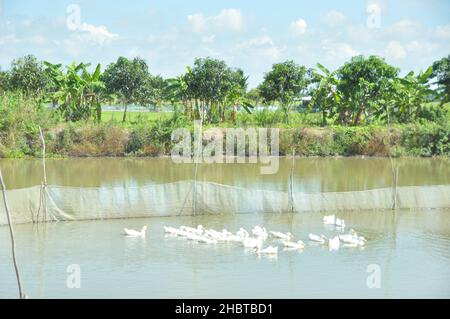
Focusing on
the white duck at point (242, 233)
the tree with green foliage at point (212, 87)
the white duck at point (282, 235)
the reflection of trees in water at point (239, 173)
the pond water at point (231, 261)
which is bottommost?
the pond water at point (231, 261)

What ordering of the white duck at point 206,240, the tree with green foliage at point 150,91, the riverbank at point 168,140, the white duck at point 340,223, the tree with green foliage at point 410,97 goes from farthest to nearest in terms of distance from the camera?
the tree with green foliage at point 150,91 < the tree with green foliage at point 410,97 < the riverbank at point 168,140 < the white duck at point 340,223 < the white duck at point 206,240

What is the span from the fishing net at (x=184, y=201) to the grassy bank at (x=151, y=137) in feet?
57.4

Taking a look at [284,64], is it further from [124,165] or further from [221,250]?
[221,250]

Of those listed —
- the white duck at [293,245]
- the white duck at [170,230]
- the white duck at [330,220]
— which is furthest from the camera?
the white duck at [330,220]

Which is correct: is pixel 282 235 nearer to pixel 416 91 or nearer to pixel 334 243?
pixel 334 243

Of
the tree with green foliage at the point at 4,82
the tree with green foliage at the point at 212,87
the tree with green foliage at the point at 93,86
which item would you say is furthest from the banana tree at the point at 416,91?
the tree with green foliage at the point at 4,82

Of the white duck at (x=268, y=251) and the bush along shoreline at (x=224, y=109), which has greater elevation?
the bush along shoreline at (x=224, y=109)

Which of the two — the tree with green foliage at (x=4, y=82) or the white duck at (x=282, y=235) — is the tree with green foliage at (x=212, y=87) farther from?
the white duck at (x=282, y=235)

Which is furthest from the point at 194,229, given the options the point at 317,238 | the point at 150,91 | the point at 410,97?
the point at 150,91

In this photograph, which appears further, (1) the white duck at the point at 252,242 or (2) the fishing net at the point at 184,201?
(2) the fishing net at the point at 184,201

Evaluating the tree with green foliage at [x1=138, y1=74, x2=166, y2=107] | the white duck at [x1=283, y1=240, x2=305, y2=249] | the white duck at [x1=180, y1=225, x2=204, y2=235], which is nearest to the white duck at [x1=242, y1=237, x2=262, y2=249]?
the white duck at [x1=283, y1=240, x2=305, y2=249]

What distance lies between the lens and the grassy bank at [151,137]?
32562 mm

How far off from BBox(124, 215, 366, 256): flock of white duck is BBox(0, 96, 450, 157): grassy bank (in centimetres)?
1952
